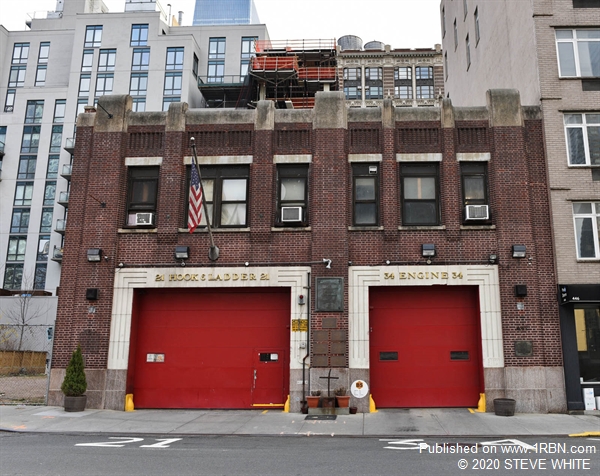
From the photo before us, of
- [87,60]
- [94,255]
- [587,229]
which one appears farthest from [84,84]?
[587,229]

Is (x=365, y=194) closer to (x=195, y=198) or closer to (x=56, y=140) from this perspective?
(x=195, y=198)

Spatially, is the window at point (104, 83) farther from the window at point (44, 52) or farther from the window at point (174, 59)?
the window at point (44, 52)

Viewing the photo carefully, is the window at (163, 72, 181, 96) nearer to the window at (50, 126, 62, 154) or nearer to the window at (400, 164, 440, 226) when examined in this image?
the window at (50, 126, 62, 154)

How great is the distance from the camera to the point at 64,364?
1733 centimetres

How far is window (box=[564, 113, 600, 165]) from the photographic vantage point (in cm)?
1780

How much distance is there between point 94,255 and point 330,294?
7.84 m

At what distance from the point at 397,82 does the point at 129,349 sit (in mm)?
65617

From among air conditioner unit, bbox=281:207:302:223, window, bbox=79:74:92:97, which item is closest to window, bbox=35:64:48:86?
window, bbox=79:74:92:97

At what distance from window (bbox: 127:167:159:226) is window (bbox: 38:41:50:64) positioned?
60529mm

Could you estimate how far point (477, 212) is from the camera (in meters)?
17.3

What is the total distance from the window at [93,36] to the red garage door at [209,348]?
2272 inches

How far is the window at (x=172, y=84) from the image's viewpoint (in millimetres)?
63656

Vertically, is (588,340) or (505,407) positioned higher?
(588,340)

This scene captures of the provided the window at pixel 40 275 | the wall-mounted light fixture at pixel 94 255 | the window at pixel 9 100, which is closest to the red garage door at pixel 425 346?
the wall-mounted light fixture at pixel 94 255
